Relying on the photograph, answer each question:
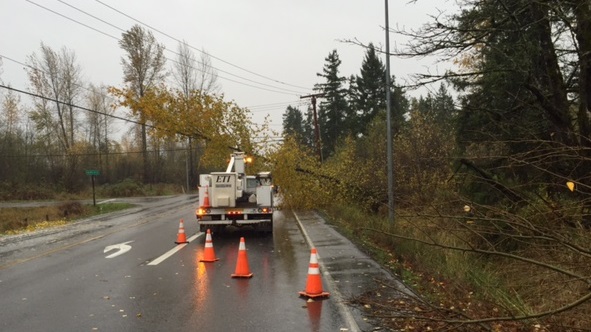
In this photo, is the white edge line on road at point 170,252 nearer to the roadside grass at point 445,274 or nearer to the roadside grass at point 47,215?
the roadside grass at point 445,274

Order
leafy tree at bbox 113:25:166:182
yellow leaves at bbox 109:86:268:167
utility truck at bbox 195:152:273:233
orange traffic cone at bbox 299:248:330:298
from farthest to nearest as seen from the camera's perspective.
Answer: leafy tree at bbox 113:25:166:182 → yellow leaves at bbox 109:86:268:167 → utility truck at bbox 195:152:273:233 → orange traffic cone at bbox 299:248:330:298

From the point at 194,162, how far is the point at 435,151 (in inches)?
1946

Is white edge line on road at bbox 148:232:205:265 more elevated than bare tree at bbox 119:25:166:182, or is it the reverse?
bare tree at bbox 119:25:166:182

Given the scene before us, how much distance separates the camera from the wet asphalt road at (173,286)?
6027 mm

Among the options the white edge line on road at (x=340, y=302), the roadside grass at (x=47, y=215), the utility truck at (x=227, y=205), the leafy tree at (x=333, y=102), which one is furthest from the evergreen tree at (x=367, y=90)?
the white edge line on road at (x=340, y=302)

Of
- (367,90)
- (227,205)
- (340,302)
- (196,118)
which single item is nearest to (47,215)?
(196,118)

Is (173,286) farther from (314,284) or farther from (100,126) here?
(100,126)

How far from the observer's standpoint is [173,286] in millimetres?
8125

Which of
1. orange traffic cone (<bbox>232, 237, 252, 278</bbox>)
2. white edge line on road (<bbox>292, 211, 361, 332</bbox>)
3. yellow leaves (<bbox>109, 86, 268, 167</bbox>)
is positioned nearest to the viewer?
white edge line on road (<bbox>292, 211, 361, 332</bbox>)

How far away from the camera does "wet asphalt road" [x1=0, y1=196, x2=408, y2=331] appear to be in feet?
19.8

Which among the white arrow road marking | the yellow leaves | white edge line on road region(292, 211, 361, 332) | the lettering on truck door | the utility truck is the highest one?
the yellow leaves

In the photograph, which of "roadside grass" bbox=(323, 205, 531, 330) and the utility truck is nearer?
"roadside grass" bbox=(323, 205, 531, 330)

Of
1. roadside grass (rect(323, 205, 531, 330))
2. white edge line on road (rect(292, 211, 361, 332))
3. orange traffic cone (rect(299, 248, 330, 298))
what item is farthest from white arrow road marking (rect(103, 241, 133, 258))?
orange traffic cone (rect(299, 248, 330, 298))

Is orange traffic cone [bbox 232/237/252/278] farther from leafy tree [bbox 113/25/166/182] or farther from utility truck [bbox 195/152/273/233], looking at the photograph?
leafy tree [bbox 113/25/166/182]
